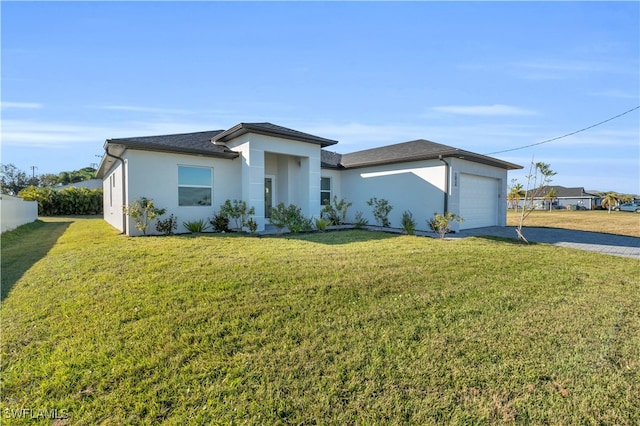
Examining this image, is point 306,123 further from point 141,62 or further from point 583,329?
point 583,329

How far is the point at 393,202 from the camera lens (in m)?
14.6

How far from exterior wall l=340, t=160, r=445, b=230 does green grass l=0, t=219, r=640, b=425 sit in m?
7.15

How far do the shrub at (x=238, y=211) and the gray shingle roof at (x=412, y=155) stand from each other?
22.2 ft

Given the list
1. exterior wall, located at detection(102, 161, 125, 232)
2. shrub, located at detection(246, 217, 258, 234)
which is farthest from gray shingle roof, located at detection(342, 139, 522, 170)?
exterior wall, located at detection(102, 161, 125, 232)

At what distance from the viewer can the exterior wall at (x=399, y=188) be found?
13.1 meters

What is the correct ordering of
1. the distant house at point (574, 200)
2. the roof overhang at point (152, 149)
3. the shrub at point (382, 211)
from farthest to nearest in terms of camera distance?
1. the distant house at point (574, 200)
2. the shrub at point (382, 211)
3. the roof overhang at point (152, 149)

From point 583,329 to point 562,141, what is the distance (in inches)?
629

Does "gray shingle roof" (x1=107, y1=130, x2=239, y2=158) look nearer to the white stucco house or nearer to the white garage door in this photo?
the white stucco house

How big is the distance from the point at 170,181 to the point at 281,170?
525 centimetres

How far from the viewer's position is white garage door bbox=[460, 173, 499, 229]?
45.5 feet


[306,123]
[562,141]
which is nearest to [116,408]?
[306,123]

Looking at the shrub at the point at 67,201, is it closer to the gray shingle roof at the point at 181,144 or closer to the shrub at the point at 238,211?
the gray shingle roof at the point at 181,144

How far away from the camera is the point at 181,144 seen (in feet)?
38.3

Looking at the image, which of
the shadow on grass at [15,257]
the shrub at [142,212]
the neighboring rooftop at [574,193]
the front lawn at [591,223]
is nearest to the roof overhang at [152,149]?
the shrub at [142,212]
